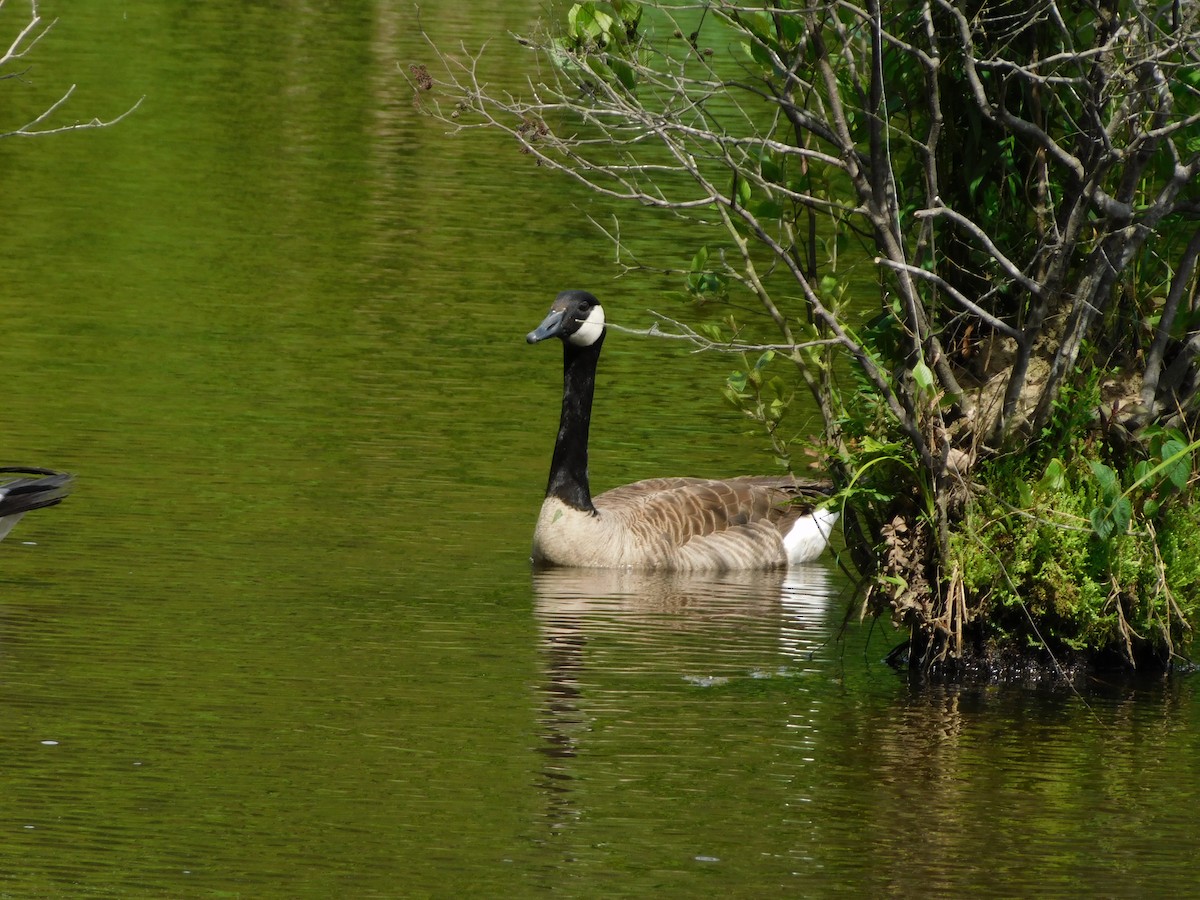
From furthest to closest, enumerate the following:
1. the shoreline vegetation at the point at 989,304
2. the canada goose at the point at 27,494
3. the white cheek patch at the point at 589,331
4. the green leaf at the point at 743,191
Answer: the white cheek patch at the point at 589,331 → the canada goose at the point at 27,494 → the green leaf at the point at 743,191 → the shoreline vegetation at the point at 989,304

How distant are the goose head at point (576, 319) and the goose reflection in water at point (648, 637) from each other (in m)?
1.53

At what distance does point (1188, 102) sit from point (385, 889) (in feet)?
17.5

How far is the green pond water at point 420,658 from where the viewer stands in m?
7.98

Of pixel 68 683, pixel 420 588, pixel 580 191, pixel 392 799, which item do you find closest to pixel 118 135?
pixel 580 191

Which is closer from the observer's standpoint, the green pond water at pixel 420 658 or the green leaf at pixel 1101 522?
the green pond water at pixel 420 658

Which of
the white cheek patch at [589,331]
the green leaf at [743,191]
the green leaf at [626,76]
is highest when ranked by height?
the green leaf at [626,76]

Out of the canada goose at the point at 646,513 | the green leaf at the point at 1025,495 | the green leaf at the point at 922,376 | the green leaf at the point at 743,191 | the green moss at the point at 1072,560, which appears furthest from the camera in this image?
the canada goose at the point at 646,513

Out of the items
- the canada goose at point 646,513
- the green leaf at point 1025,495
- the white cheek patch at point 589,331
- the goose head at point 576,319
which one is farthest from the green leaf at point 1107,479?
the white cheek patch at point 589,331

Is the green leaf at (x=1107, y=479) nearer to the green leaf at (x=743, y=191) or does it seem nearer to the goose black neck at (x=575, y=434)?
the green leaf at (x=743, y=191)

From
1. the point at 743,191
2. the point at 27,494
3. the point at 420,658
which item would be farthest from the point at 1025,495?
the point at 27,494

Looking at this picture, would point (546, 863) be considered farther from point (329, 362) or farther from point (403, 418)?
point (329, 362)

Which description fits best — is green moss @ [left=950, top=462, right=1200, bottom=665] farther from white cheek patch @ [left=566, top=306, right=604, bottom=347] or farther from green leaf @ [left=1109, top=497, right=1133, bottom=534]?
white cheek patch @ [left=566, top=306, right=604, bottom=347]

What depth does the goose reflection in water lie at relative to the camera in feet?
31.9

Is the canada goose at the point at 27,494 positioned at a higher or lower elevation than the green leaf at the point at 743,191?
lower
